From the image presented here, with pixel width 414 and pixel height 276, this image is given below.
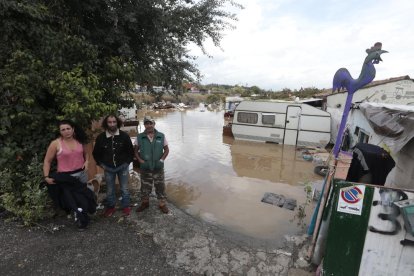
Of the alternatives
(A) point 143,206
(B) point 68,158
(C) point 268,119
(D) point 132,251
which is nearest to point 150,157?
(A) point 143,206

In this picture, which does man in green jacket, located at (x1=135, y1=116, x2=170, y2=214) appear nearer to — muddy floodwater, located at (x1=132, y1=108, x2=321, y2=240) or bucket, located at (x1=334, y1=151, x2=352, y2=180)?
muddy floodwater, located at (x1=132, y1=108, x2=321, y2=240)

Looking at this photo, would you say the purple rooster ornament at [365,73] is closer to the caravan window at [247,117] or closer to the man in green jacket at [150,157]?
the man in green jacket at [150,157]

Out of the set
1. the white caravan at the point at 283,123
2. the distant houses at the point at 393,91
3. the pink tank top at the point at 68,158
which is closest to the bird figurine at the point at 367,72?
the pink tank top at the point at 68,158

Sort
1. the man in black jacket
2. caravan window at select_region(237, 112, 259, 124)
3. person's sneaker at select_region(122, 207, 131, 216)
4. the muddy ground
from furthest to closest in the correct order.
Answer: caravan window at select_region(237, 112, 259, 124) → person's sneaker at select_region(122, 207, 131, 216) → the man in black jacket → the muddy ground

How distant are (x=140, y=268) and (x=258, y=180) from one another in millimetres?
6633

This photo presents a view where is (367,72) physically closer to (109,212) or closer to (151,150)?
(151,150)

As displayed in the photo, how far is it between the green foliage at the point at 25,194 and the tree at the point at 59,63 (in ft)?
0.18

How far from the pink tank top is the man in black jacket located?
0.42 metres

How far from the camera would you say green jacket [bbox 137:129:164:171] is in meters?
5.08

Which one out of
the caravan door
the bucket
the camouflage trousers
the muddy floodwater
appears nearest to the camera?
the bucket

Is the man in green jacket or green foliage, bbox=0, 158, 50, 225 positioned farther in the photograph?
the man in green jacket

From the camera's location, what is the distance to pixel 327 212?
3.60 metres

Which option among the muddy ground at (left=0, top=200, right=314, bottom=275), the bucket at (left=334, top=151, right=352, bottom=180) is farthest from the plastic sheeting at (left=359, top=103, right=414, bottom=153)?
the muddy ground at (left=0, top=200, right=314, bottom=275)

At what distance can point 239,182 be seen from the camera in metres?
9.20
